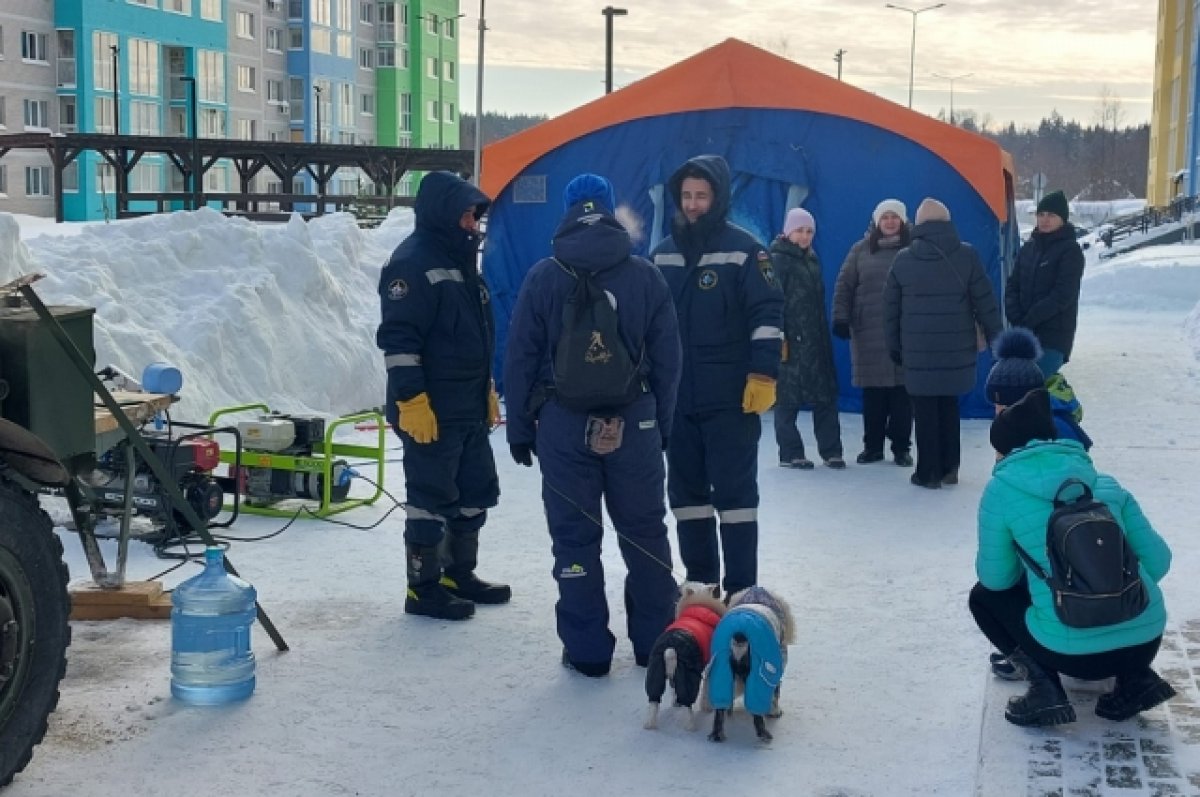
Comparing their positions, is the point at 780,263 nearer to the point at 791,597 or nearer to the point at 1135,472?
the point at 1135,472

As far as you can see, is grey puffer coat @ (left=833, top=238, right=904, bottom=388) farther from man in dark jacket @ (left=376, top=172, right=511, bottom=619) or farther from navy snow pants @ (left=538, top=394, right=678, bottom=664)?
navy snow pants @ (left=538, top=394, right=678, bottom=664)

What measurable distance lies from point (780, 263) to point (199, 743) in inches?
238

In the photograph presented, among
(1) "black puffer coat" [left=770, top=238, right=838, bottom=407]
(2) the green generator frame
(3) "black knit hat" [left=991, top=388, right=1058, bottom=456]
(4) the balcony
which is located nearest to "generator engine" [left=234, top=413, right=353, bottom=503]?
(2) the green generator frame

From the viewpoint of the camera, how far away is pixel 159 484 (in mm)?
6793

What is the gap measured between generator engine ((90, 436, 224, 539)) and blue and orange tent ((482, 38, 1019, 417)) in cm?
489

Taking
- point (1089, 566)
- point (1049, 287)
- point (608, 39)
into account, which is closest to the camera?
point (1089, 566)

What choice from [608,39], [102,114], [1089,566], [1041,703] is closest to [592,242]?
[1089,566]

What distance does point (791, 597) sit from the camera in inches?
247

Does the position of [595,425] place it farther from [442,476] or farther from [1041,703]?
[1041,703]

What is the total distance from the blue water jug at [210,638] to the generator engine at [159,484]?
191cm

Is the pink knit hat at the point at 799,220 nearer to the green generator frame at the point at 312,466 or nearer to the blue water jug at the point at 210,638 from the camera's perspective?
the green generator frame at the point at 312,466

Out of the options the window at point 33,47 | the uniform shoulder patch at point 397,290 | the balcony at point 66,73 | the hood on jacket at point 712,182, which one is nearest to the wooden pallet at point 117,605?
the uniform shoulder patch at point 397,290

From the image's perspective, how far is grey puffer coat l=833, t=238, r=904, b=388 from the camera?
375 inches

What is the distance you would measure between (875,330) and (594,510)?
493 centimetres
